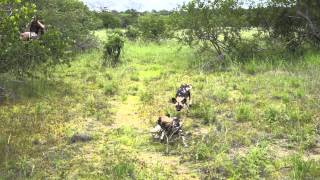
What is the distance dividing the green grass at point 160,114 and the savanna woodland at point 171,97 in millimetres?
29

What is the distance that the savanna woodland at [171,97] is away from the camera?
8906 mm

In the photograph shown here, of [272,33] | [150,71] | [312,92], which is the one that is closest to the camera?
[312,92]

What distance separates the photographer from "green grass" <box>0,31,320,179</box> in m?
8.66

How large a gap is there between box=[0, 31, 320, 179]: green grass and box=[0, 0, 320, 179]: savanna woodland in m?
0.03

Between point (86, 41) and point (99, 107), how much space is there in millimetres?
12516

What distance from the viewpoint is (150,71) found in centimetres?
1870

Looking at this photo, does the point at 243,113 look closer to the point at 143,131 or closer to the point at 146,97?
the point at 143,131

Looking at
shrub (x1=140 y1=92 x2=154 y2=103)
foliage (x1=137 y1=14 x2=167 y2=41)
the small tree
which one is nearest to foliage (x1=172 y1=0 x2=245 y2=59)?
the small tree

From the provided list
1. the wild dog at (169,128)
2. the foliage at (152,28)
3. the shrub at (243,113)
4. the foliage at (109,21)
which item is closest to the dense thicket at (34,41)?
the wild dog at (169,128)

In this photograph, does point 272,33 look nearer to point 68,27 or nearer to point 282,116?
point 68,27

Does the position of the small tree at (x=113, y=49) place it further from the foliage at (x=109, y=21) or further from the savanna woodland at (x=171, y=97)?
the foliage at (x=109, y=21)

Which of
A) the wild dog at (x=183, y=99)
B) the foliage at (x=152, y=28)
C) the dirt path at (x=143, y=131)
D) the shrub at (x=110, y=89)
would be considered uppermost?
the foliage at (x=152, y=28)

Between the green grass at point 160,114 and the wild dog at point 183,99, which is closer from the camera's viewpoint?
the green grass at point 160,114

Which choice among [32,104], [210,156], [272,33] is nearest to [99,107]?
[32,104]
